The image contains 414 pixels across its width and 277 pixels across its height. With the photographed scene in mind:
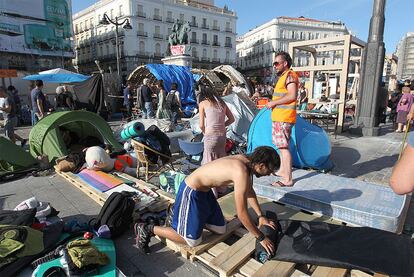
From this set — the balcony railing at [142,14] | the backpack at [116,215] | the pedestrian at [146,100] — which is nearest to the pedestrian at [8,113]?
the pedestrian at [146,100]

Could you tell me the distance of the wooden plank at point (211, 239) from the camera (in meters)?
2.73

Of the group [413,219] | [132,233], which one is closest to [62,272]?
[132,233]

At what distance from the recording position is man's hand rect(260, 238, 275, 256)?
2525 mm

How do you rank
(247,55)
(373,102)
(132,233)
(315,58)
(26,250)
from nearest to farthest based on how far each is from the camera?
1. (26,250)
2. (132,233)
3. (373,102)
4. (315,58)
5. (247,55)

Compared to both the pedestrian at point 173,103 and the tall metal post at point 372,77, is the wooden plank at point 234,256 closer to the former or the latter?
the tall metal post at point 372,77

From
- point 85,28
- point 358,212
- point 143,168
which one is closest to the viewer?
point 358,212

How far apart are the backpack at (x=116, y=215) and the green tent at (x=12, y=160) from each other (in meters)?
3.54

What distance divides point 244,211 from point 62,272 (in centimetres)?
165

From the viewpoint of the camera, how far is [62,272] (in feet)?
7.98

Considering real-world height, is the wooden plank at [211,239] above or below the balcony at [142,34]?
below

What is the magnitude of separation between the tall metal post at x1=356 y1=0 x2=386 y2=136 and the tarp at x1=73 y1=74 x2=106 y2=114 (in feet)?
34.9

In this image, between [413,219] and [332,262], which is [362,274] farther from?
[413,219]

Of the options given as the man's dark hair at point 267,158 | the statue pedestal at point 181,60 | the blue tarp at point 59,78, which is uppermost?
the statue pedestal at point 181,60

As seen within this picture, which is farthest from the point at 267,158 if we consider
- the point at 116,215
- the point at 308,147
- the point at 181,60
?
the point at 181,60
